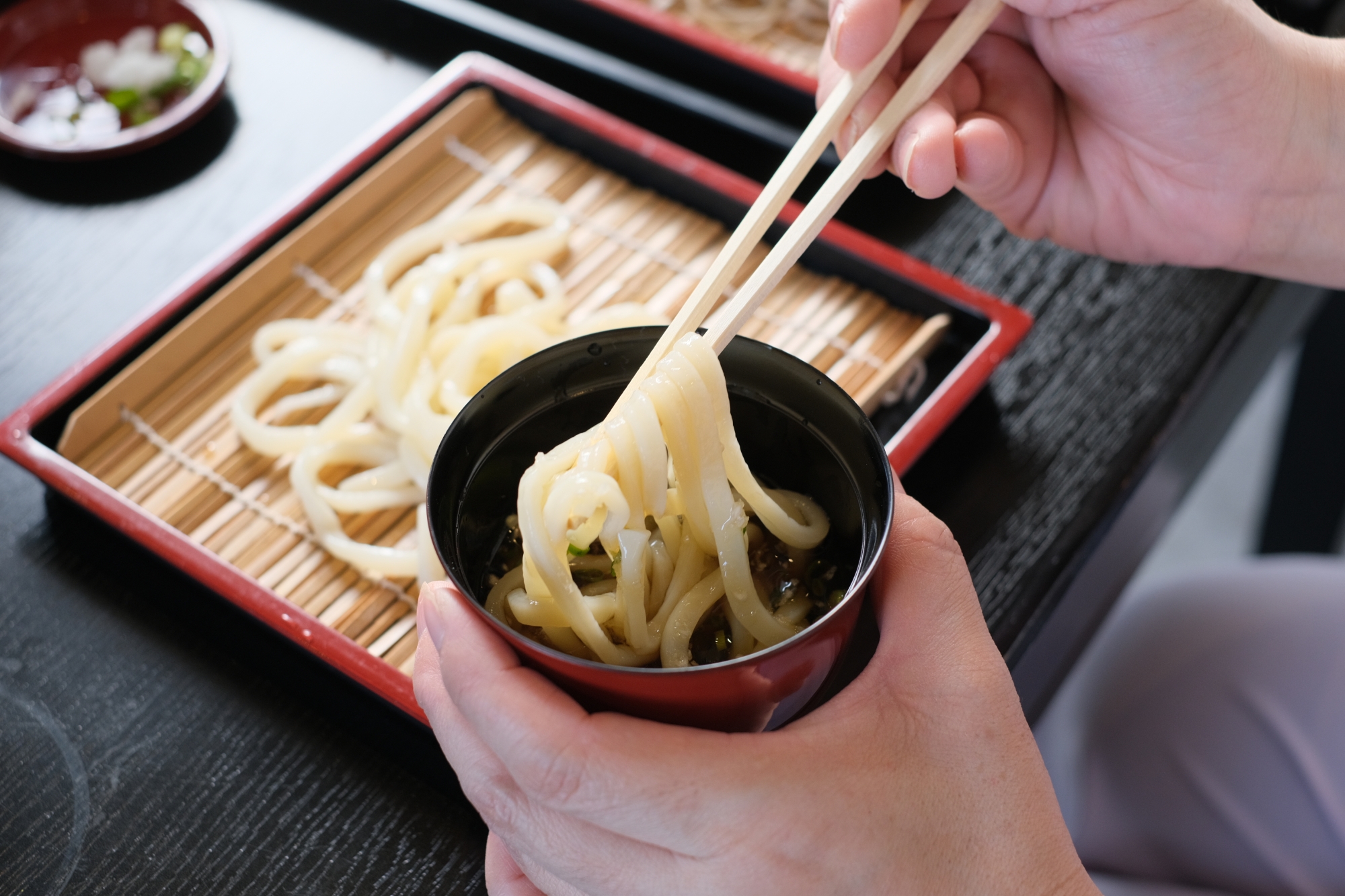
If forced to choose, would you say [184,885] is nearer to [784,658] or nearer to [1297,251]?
[784,658]

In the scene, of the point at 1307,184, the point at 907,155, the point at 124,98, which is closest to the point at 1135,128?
the point at 1307,184

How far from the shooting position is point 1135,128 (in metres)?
1.43

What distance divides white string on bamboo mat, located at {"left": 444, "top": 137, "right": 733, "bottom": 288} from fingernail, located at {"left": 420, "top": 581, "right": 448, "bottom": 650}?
0.86 meters

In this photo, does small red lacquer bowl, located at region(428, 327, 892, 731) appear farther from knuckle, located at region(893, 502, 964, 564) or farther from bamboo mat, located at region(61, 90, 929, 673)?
bamboo mat, located at region(61, 90, 929, 673)

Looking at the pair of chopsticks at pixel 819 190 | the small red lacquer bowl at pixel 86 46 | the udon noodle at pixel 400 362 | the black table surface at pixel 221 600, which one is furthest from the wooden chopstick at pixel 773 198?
the small red lacquer bowl at pixel 86 46

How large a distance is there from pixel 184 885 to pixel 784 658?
72 cm

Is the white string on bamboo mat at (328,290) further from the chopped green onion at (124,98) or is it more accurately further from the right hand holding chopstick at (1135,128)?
the right hand holding chopstick at (1135,128)

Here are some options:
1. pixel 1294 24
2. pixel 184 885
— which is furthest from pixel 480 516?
pixel 1294 24

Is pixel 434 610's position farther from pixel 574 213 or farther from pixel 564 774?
pixel 574 213

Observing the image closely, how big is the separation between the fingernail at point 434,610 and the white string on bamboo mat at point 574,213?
858mm

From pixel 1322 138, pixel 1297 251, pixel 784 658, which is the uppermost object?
pixel 1322 138

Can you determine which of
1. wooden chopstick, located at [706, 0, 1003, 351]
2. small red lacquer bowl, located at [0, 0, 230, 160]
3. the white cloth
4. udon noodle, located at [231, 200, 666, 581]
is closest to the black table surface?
small red lacquer bowl, located at [0, 0, 230, 160]

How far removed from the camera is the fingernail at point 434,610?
0.87 m

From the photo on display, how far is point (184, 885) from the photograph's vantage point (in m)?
1.11
